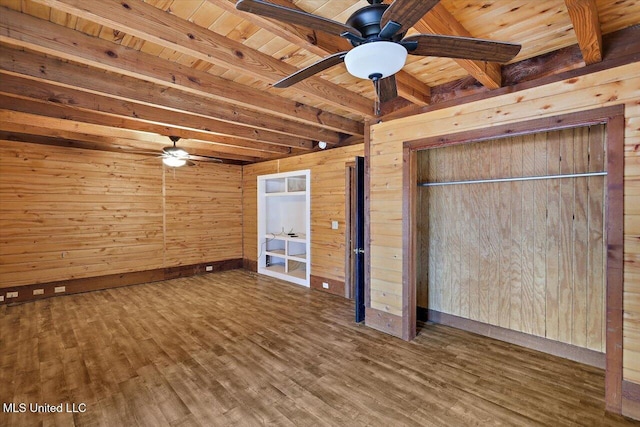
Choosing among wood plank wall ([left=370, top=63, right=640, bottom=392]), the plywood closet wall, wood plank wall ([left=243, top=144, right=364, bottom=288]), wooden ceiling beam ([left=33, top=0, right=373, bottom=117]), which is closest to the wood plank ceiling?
wooden ceiling beam ([left=33, top=0, right=373, bottom=117])

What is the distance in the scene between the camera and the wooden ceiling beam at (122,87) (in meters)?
2.46

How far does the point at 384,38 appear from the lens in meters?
1.40

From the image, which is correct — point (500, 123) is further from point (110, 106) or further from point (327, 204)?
point (110, 106)

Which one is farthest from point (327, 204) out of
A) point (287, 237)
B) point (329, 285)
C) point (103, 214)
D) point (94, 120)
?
point (103, 214)

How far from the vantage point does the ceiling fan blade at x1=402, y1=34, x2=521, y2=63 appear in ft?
4.75

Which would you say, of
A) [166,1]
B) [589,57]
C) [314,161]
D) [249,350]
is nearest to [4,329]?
[249,350]

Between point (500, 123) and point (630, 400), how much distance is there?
2399 mm

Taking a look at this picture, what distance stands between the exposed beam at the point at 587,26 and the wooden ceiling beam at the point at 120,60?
2.67 meters

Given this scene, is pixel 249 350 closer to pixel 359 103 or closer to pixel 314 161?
pixel 359 103

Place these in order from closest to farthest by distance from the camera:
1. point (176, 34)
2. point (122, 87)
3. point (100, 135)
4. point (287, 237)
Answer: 1. point (176, 34)
2. point (122, 87)
3. point (100, 135)
4. point (287, 237)

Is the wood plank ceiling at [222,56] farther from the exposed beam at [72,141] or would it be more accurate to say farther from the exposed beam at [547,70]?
the exposed beam at [72,141]

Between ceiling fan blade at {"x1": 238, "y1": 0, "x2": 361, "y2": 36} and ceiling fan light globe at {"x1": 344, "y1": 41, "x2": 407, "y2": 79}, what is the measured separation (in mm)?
114

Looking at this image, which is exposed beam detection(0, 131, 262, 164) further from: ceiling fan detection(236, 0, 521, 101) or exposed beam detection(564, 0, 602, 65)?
exposed beam detection(564, 0, 602, 65)

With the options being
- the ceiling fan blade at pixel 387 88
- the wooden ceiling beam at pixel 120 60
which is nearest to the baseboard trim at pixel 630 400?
the ceiling fan blade at pixel 387 88
